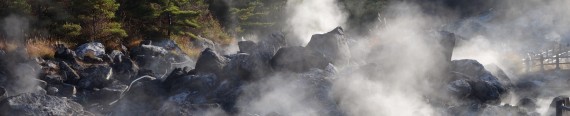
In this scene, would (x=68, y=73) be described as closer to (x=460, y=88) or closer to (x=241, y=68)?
(x=241, y=68)

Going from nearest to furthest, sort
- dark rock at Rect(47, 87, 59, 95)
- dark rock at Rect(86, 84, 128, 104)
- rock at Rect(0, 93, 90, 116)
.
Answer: rock at Rect(0, 93, 90, 116)
dark rock at Rect(86, 84, 128, 104)
dark rock at Rect(47, 87, 59, 95)

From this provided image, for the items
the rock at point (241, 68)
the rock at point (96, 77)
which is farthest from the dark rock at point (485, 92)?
the rock at point (96, 77)

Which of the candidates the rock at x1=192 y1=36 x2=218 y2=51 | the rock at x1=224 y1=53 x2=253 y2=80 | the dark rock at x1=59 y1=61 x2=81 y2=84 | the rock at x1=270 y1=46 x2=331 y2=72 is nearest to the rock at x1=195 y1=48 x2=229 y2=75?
the rock at x1=224 y1=53 x2=253 y2=80

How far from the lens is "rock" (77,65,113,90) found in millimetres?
17750

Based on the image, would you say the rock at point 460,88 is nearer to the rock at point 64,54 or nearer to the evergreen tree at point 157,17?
the evergreen tree at point 157,17

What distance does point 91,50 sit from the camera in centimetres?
2066

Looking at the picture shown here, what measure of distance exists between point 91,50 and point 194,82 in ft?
19.5

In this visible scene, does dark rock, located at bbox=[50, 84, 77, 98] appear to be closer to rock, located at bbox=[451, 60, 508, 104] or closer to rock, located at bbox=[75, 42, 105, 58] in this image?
rock, located at bbox=[75, 42, 105, 58]

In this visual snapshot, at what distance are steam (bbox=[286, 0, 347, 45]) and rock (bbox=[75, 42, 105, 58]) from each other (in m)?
13.2

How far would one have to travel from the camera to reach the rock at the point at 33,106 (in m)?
13.6

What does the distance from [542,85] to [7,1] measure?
2121 cm

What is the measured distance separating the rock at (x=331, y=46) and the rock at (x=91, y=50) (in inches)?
313

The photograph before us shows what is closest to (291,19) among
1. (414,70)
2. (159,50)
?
(159,50)

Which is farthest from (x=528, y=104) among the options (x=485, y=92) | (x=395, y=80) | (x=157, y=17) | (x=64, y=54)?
(x=64, y=54)
